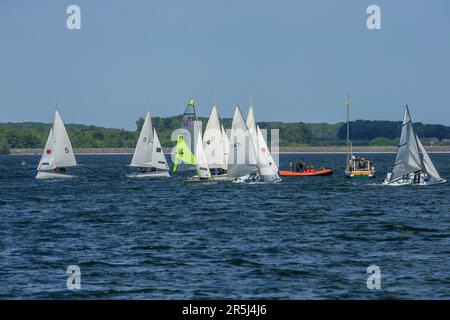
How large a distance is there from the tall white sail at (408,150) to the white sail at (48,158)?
3842 centimetres

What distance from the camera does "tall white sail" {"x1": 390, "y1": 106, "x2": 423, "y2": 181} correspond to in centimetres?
7875

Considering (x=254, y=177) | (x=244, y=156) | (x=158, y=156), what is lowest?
(x=254, y=177)

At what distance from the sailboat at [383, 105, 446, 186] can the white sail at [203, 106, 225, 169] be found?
16.7 meters

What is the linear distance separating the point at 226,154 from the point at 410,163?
2013cm

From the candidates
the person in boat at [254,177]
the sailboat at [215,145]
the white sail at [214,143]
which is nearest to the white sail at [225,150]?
the sailboat at [215,145]

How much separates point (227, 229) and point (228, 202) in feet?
67.0

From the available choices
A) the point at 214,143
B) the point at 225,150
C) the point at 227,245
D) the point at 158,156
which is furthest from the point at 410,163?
the point at 227,245

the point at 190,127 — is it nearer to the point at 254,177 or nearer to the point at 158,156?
the point at 254,177

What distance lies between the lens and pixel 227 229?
4947 centimetres

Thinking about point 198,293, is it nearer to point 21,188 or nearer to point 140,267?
point 140,267

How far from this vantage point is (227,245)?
41.9m

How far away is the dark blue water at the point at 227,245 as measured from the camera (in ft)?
101

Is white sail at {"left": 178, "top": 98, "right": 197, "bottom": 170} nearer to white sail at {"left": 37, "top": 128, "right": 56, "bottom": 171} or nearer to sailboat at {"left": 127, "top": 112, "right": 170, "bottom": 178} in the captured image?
sailboat at {"left": 127, "top": 112, "right": 170, "bottom": 178}

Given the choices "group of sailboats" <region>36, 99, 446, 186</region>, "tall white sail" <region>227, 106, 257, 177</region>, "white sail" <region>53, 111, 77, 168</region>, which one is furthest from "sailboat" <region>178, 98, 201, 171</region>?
"white sail" <region>53, 111, 77, 168</region>
